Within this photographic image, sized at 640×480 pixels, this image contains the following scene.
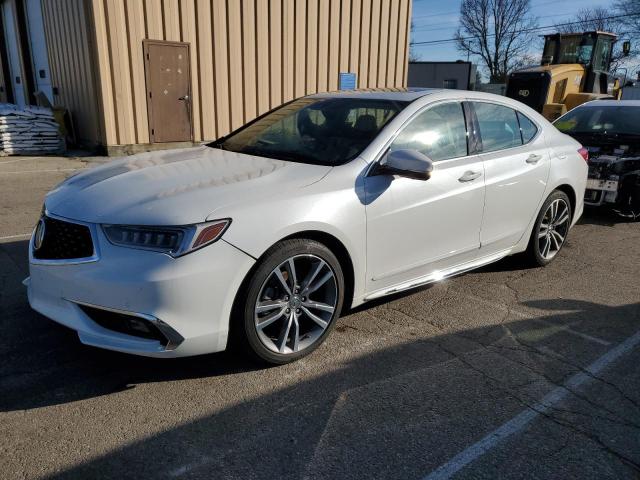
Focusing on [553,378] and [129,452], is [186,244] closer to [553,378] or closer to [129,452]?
[129,452]

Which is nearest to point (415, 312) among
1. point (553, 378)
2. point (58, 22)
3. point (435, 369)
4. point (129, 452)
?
point (435, 369)

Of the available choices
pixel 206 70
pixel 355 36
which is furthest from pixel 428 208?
pixel 355 36

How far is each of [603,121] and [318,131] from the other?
5.35m

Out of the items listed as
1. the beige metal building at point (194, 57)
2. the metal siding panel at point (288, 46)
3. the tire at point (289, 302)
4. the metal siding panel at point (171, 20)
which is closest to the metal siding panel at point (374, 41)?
the beige metal building at point (194, 57)

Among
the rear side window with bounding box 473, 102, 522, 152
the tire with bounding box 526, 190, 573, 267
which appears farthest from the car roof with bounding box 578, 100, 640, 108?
the rear side window with bounding box 473, 102, 522, 152

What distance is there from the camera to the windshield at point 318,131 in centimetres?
358

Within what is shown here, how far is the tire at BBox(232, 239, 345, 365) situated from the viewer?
2.88m

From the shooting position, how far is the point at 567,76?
1366cm

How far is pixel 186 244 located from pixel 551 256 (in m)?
3.78

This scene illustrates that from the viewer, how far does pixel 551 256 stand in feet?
16.8

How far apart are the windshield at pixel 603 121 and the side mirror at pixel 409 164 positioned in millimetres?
5038

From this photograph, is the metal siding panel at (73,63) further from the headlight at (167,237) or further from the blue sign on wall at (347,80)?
the headlight at (167,237)

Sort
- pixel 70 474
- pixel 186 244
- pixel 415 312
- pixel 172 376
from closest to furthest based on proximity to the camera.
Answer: pixel 70 474
pixel 186 244
pixel 172 376
pixel 415 312

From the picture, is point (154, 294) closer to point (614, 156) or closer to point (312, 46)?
point (614, 156)
